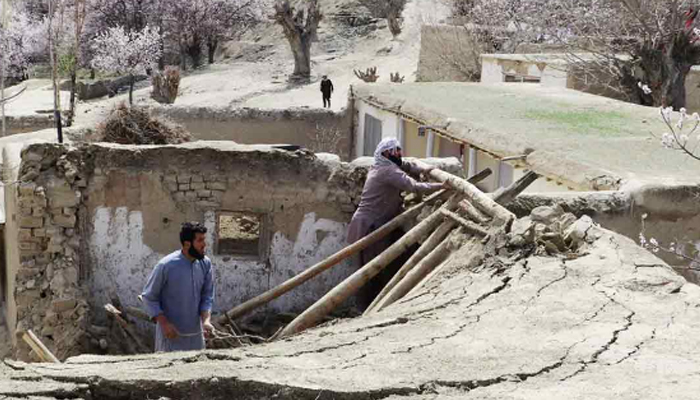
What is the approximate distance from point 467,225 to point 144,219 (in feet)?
12.1

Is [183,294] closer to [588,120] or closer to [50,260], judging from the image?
[50,260]

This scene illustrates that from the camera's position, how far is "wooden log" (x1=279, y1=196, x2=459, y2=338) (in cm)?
748

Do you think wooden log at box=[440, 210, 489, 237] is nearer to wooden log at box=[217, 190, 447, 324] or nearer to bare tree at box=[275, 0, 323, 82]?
wooden log at box=[217, 190, 447, 324]

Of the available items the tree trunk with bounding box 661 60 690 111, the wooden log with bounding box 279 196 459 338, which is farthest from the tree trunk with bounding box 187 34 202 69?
the wooden log with bounding box 279 196 459 338

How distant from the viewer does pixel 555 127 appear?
39.1 ft

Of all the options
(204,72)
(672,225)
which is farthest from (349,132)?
(204,72)

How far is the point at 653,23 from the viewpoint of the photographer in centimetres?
1616

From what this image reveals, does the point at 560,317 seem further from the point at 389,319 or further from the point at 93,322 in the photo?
the point at 93,322

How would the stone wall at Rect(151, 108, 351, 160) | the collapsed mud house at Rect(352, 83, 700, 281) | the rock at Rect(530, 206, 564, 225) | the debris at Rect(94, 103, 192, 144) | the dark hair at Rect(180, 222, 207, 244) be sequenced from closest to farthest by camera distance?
the dark hair at Rect(180, 222, 207, 244) < the rock at Rect(530, 206, 564, 225) < the collapsed mud house at Rect(352, 83, 700, 281) < the debris at Rect(94, 103, 192, 144) < the stone wall at Rect(151, 108, 351, 160)

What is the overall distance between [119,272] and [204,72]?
27.6 m

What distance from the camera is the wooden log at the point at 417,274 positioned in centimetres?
712

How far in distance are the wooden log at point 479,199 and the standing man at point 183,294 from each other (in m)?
2.24

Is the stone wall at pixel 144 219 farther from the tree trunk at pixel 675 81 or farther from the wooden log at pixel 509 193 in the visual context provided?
the tree trunk at pixel 675 81

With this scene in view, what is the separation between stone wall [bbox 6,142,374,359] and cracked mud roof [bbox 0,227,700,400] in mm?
3617
